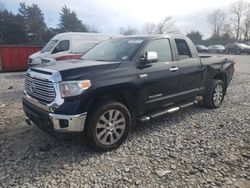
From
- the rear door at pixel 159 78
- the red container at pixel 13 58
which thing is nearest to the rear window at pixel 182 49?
the rear door at pixel 159 78

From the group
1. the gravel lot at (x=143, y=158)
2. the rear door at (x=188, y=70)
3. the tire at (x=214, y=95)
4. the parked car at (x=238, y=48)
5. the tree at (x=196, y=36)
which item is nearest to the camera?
the gravel lot at (x=143, y=158)

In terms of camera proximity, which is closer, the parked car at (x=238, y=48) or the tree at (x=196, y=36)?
the parked car at (x=238, y=48)

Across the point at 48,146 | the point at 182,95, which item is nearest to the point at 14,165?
the point at 48,146

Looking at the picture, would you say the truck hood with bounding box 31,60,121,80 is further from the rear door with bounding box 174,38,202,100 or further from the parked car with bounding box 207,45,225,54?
the parked car with bounding box 207,45,225,54

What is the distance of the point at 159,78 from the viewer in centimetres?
475

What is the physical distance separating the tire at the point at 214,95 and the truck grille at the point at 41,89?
3943 mm

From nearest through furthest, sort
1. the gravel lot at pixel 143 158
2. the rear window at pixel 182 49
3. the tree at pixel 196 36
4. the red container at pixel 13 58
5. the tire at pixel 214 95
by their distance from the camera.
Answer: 1. the gravel lot at pixel 143 158
2. the rear window at pixel 182 49
3. the tire at pixel 214 95
4. the red container at pixel 13 58
5. the tree at pixel 196 36

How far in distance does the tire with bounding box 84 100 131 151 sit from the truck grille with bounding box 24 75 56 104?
65 cm

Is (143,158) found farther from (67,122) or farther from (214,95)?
(214,95)

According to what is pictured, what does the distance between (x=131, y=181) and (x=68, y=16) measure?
57471 millimetres

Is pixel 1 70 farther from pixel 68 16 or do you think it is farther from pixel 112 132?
pixel 68 16

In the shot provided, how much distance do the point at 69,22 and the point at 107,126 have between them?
182ft

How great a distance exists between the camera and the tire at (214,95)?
6302mm

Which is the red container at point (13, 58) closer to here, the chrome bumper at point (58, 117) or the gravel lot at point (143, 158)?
the gravel lot at point (143, 158)
